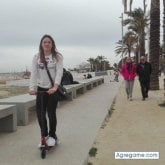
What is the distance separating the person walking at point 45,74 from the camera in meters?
7.88

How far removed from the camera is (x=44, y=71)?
790 centimetres

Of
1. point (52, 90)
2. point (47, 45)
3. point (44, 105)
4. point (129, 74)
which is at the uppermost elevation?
point (47, 45)

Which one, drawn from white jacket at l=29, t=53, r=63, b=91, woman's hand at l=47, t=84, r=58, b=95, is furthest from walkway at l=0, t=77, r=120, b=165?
white jacket at l=29, t=53, r=63, b=91

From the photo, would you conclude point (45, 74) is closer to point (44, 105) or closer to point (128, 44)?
point (44, 105)

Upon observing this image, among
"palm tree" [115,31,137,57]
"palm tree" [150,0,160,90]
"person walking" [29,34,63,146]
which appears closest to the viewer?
"person walking" [29,34,63,146]

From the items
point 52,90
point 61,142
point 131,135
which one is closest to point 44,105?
point 52,90

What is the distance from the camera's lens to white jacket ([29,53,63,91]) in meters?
7.88

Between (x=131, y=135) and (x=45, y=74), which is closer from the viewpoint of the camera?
(x=45, y=74)

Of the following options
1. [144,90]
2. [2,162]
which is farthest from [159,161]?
[144,90]

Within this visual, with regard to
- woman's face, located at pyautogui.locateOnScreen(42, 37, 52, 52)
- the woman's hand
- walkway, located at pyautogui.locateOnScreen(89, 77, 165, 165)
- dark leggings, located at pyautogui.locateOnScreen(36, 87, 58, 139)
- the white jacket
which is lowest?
walkway, located at pyautogui.locateOnScreen(89, 77, 165, 165)

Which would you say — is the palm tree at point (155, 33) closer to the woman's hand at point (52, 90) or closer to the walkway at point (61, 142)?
the walkway at point (61, 142)

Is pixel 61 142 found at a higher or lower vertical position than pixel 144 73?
lower

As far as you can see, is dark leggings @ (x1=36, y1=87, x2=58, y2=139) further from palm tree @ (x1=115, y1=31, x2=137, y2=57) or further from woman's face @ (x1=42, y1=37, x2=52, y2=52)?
palm tree @ (x1=115, y1=31, x2=137, y2=57)

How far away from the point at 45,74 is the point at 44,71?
5cm
